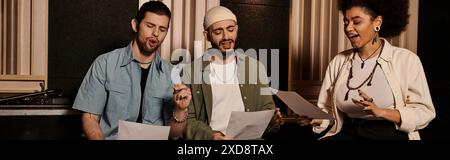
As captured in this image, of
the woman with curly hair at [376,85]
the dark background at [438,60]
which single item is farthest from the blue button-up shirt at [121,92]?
the dark background at [438,60]

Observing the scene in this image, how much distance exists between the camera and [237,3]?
268 cm

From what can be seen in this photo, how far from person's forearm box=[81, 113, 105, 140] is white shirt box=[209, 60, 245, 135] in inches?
17.8

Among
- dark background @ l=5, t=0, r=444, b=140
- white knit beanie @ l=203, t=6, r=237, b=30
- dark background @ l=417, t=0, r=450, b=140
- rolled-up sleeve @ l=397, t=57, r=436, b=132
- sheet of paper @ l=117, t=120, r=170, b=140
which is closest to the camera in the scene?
sheet of paper @ l=117, t=120, r=170, b=140

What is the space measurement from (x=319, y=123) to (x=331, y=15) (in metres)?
1.09

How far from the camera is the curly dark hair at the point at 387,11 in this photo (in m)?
1.93

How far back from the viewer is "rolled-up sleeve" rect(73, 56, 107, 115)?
6.24ft

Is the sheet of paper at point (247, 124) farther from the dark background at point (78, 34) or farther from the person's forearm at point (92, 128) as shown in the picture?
the dark background at point (78, 34)

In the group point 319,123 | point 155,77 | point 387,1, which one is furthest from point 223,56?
point 387,1

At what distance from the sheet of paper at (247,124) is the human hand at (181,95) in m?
0.19

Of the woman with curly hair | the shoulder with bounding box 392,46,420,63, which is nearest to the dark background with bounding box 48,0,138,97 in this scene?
the woman with curly hair

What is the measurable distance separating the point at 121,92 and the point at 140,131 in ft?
1.01

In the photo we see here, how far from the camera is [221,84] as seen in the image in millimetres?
2010

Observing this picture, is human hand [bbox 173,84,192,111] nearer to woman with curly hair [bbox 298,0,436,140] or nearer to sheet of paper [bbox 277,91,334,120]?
sheet of paper [bbox 277,91,334,120]
